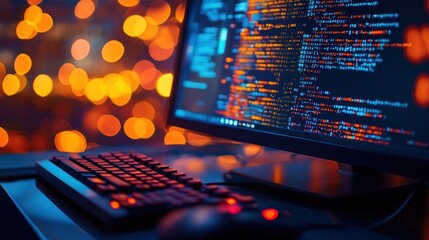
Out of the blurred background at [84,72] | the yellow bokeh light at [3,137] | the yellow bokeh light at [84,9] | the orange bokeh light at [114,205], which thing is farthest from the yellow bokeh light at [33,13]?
the orange bokeh light at [114,205]

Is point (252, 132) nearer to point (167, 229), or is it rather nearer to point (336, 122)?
point (336, 122)

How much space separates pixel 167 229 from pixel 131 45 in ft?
5.06

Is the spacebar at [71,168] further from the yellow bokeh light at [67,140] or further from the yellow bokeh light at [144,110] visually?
the yellow bokeh light at [144,110]

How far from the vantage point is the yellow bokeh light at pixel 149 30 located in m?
1.87

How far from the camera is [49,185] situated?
67cm

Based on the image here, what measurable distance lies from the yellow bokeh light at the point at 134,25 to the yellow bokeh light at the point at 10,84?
427 millimetres

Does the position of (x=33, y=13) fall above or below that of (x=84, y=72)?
above

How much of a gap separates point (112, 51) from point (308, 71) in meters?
1.27

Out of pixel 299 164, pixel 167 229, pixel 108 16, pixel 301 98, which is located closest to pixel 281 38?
pixel 301 98

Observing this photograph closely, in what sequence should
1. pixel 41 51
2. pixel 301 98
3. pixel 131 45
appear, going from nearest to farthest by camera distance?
pixel 301 98 < pixel 41 51 < pixel 131 45

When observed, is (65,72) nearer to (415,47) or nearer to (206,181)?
(206,181)

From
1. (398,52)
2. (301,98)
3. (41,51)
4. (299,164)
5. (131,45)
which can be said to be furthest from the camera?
(131,45)

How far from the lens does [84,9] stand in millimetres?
1624

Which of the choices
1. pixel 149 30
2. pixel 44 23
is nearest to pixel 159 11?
pixel 149 30
